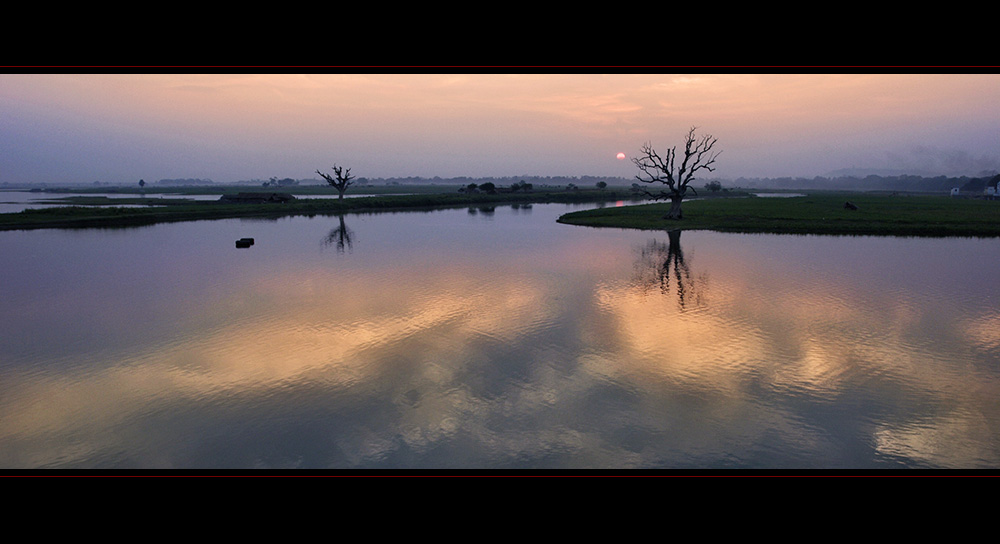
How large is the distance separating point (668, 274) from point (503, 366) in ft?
56.9

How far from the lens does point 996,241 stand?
40312 millimetres

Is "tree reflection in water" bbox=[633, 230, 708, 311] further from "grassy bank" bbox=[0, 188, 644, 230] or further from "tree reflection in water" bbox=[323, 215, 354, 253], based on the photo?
"grassy bank" bbox=[0, 188, 644, 230]

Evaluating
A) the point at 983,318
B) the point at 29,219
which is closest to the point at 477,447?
the point at 983,318

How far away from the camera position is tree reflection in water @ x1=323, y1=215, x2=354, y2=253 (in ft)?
138

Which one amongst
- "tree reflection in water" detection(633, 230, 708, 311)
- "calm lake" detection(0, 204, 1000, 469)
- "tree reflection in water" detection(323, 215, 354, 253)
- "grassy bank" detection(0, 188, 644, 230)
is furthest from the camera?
"grassy bank" detection(0, 188, 644, 230)

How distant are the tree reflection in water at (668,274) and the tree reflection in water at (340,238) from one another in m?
23.2

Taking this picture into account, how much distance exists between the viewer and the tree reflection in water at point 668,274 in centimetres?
2373

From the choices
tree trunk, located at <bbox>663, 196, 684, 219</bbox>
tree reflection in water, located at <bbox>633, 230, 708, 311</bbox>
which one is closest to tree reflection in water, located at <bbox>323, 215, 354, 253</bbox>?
tree reflection in water, located at <bbox>633, 230, 708, 311</bbox>

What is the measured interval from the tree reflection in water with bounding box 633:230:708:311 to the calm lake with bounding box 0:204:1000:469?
0.93ft

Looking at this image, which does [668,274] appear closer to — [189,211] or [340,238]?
[340,238]

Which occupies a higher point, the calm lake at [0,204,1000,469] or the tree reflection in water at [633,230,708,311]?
the tree reflection in water at [633,230,708,311]

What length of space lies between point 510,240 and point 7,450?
37.2m

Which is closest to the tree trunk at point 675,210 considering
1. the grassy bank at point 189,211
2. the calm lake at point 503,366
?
the calm lake at point 503,366
